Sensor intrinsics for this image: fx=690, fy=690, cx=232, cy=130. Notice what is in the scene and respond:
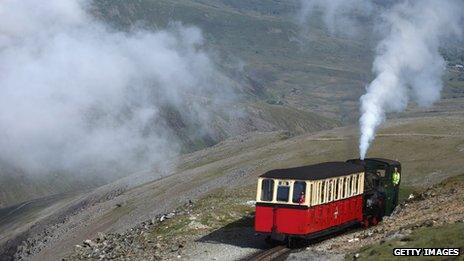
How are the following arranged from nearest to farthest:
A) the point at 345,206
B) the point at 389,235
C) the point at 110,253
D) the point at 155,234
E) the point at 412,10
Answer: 1. the point at 389,235
2. the point at 345,206
3. the point at 110,253
4. the point at 155,234
5. the point at 412,10

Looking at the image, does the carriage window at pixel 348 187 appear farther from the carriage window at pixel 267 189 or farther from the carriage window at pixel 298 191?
the carriage window at pixel 267 189

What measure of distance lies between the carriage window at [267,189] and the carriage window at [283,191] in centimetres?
52

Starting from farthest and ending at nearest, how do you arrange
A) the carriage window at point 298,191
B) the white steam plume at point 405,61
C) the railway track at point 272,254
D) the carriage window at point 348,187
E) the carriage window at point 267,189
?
the white steam plume at point 405,61
the carriage window at point 348,187
the carriage window at point 267,189
the carriage window at point 298,191
the railway track at point 272,254

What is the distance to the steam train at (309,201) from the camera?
44000 millimetres

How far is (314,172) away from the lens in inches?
1802

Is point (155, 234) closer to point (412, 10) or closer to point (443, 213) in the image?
point (443, 213)

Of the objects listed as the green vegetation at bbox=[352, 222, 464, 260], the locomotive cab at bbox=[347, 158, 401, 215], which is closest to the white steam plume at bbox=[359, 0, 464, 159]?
the locomotive cab at bbox=[347, 158, 401, 215]

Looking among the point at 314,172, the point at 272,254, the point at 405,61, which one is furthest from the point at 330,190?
the point at 405,61

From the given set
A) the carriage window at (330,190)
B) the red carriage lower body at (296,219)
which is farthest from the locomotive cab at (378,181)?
the carriage window at (330,190)

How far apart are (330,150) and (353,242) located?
240 feet

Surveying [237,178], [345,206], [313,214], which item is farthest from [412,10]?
[237,178]

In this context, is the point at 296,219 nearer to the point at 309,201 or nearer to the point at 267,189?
the point at 309,201

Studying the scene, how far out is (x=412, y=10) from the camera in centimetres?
6825

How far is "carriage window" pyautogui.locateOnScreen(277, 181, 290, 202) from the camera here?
44.5 meters
